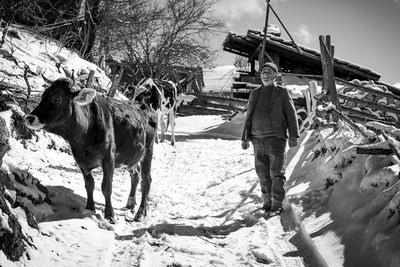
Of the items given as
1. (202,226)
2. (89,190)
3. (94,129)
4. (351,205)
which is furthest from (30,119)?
(351,205)

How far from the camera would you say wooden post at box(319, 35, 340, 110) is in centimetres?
940

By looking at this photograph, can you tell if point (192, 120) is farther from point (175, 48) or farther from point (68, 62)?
point (68, 62)

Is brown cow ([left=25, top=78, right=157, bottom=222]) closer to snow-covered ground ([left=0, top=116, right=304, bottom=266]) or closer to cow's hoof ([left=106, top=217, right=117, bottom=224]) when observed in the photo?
cow's hoof ([left=106, top=217, right=117, bottom=224])

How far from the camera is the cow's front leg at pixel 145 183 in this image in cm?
532

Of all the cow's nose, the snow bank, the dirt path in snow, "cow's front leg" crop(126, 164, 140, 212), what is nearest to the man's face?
the snow bank

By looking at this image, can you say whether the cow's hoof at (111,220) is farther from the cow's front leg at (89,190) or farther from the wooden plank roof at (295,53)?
the wooden plank roof at (295,53)

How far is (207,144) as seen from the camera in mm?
13836

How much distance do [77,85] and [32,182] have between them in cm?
128

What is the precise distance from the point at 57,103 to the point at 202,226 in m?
2.31

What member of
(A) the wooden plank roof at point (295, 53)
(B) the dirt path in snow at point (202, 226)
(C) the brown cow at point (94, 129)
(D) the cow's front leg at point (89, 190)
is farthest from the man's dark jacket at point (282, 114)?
(A) the wooden plank roof at point (295, 53)

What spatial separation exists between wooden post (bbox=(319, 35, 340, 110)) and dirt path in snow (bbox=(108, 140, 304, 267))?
2.66 meters

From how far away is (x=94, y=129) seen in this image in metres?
5.00

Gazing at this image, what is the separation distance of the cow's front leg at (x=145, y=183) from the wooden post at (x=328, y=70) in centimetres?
508

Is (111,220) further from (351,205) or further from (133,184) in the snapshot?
(351,205)
